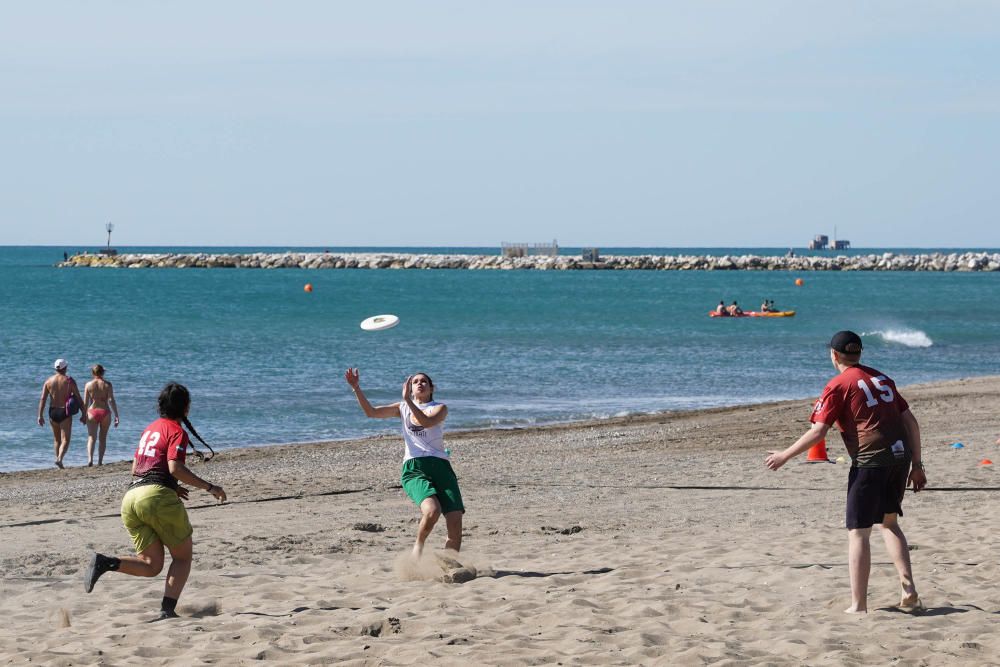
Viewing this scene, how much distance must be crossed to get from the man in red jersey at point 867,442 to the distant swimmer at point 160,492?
325 centimetres

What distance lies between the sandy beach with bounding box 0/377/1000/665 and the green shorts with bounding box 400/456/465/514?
44cm

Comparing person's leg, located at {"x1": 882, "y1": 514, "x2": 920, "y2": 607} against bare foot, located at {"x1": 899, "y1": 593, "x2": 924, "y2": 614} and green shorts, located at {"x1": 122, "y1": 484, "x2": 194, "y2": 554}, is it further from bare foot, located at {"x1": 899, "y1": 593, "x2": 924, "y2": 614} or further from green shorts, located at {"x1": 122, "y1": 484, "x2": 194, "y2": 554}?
green shorts, located at {"x1": 122, "y1": 484, "x2": 194, "y2": 554}

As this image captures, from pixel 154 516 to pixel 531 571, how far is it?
2.71 metres

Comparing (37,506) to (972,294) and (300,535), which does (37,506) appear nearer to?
(300,535)

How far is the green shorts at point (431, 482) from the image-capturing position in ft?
27.1

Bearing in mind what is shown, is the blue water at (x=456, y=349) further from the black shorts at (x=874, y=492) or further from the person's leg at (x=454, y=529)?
the black shorts at (x=874, y=492)

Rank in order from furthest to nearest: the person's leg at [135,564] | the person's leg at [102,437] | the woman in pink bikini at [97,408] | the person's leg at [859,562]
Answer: the person's leg at [102,437], the woman in pink bikini at [97,408], the person's leg at [135,564], the person's leg at [859,562]


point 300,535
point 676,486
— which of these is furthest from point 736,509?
point 300,535

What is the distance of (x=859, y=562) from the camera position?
6.79m

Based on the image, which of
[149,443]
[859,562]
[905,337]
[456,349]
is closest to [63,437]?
[149,443]

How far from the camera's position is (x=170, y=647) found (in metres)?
6.50

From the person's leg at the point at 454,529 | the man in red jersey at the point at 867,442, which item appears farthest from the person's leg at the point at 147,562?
the man in red jersey at the point at 867,442

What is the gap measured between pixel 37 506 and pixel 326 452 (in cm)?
543

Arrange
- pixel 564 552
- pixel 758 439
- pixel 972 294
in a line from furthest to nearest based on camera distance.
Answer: pixel 972 294
pixel 758 439
pixel 564 552
